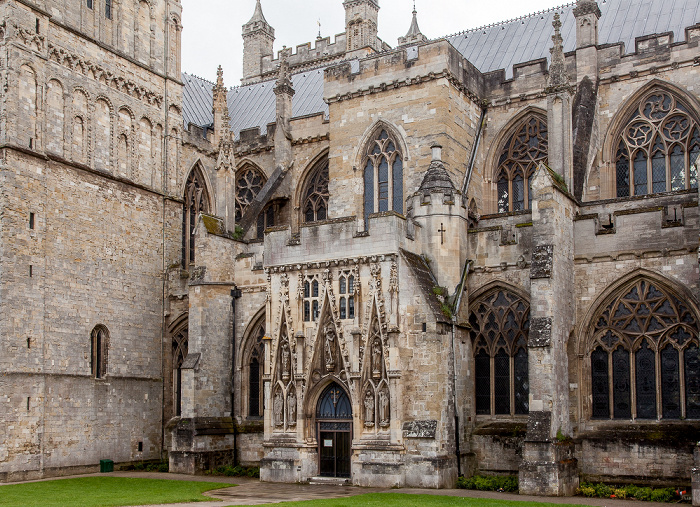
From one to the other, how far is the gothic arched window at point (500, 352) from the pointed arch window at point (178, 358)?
10.9 m

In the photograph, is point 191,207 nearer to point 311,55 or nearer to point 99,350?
point 99,350

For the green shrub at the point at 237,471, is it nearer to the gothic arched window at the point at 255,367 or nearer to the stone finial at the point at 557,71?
the gothic arched window at the point at 255,367

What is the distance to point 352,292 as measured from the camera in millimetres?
24078

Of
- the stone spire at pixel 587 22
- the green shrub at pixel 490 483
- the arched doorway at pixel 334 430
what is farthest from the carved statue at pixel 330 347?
the stone spire at pixel 587 22

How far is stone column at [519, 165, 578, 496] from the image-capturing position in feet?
68.1

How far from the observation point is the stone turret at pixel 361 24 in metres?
42.8

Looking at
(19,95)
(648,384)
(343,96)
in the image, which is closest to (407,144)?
(343,96)

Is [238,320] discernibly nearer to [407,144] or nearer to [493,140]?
[407,144]

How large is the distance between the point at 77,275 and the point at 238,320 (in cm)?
523

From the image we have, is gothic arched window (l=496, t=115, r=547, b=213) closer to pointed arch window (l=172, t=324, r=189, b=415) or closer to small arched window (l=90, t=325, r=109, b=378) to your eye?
pointed arch window (l=172, t=324, r=189, b=415)

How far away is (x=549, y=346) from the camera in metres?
21.3

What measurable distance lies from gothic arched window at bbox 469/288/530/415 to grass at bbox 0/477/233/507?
738cm

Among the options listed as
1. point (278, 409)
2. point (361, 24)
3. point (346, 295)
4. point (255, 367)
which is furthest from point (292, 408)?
point (361, 24)

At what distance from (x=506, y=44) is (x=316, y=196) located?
8.98 meters
